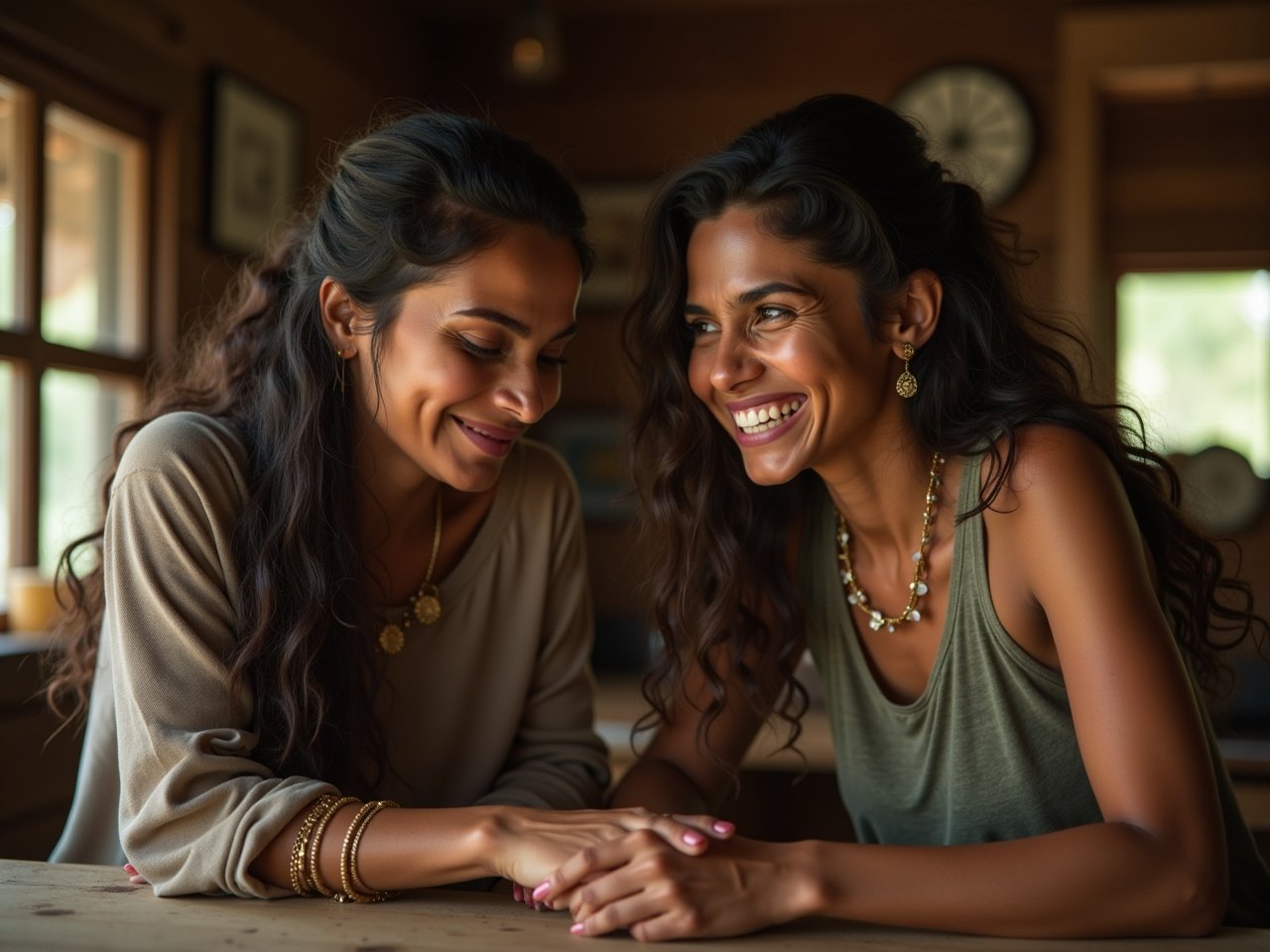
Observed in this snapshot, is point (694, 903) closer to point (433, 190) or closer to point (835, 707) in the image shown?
point (835, 707)

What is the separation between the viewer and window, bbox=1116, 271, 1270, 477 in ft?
14.2

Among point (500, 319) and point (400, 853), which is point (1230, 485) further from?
point (400, 853)

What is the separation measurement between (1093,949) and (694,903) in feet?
1.15

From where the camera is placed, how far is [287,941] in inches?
43.7

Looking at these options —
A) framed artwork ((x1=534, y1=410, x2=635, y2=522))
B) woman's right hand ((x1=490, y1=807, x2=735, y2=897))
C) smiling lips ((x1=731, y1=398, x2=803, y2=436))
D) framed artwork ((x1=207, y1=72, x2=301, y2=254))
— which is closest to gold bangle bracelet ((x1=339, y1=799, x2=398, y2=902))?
woman's right hand ((x1=490, y1=807, x2=735, y2=897))

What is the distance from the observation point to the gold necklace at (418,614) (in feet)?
5.60

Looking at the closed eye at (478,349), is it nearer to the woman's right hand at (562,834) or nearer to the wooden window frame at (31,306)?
the woman's right hand at (562,834)

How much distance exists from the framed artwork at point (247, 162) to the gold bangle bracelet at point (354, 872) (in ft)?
8.02

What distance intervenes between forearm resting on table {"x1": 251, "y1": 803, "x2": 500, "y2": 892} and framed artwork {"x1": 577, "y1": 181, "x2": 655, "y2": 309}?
3.59 metres

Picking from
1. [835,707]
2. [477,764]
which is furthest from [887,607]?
[477,764]

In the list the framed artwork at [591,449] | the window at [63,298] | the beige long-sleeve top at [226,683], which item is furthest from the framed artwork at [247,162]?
the beige long-sleeve top at [226,683]

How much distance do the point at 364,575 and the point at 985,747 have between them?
2.60 feet

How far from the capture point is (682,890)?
1.16 meters

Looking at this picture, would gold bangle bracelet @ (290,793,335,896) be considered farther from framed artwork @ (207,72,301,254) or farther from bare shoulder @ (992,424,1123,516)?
framed artwork @ (207,72,301,254)
